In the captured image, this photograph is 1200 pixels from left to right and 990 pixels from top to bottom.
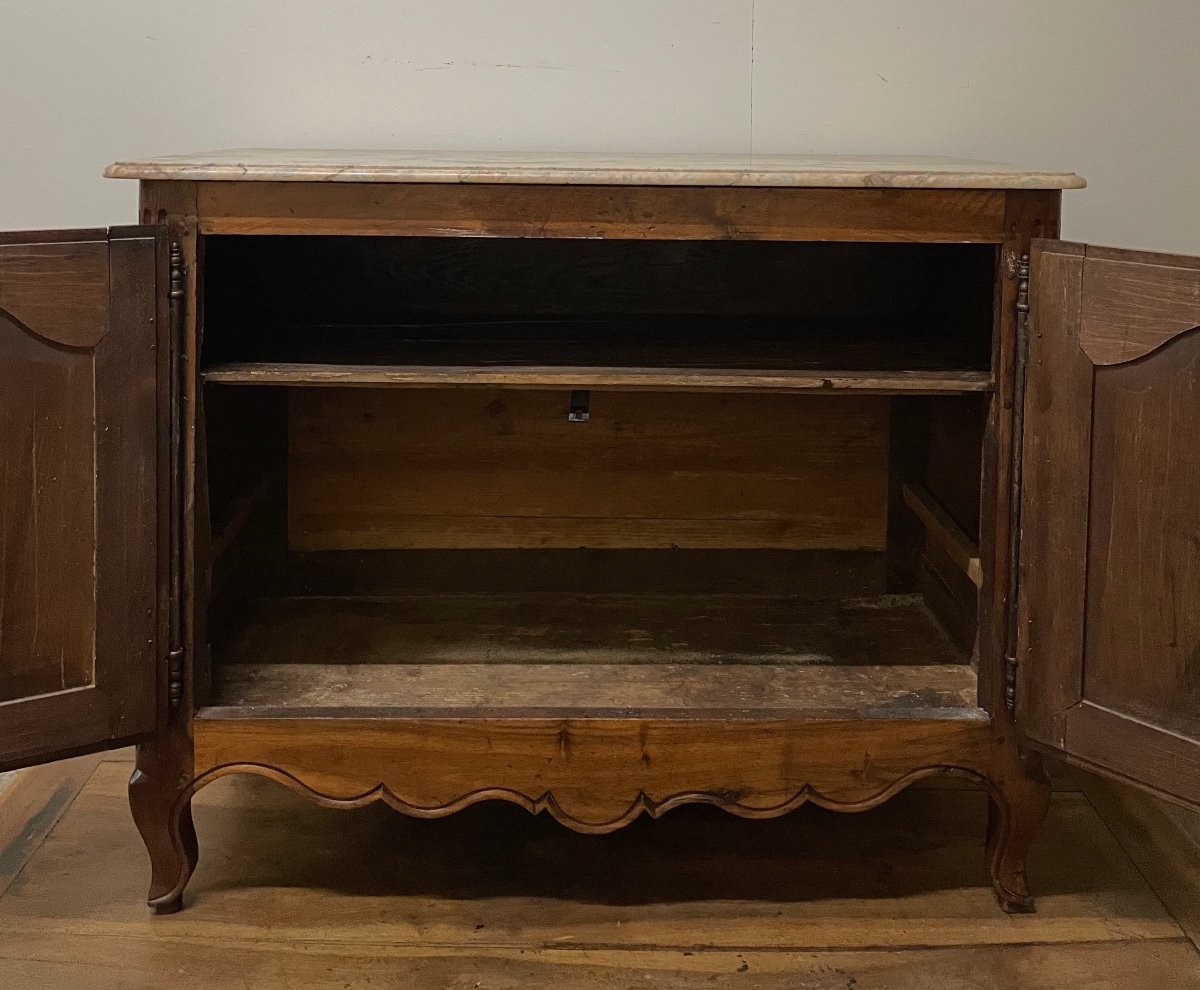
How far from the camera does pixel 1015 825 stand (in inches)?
62.9

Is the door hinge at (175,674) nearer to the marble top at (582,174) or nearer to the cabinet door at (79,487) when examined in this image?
the cabinet door at (79,487)

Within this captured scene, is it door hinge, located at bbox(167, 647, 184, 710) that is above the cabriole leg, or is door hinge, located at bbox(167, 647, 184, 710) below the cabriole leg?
above

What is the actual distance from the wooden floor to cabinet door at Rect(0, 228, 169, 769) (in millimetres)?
302

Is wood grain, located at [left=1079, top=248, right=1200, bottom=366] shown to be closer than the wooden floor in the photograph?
Yes

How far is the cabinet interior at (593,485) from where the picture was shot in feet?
5.63

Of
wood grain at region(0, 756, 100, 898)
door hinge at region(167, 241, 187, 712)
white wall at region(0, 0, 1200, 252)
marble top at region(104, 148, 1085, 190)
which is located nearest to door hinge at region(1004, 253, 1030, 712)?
marble top at region(104, 148, 1085, 190)

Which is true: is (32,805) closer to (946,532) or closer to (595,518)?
(595,518)

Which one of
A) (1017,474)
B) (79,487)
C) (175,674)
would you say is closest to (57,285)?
(79,487)

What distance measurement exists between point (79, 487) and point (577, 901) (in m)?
0.83

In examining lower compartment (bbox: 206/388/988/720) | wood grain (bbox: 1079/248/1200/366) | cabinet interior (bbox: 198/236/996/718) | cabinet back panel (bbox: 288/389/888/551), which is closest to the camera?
wood grain (bbox: 1079/248/1200/366)

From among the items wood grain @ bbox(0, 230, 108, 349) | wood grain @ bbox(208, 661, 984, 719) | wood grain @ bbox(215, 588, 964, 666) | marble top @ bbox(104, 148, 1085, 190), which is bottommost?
wood grain @ bbox(208, 661, 984, 719)

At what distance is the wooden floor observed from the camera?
150cm

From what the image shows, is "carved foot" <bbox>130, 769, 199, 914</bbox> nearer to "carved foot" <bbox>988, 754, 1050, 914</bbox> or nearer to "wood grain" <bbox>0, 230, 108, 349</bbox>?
"wood grain" <bbox>0, 230, 108, 349</bbox>

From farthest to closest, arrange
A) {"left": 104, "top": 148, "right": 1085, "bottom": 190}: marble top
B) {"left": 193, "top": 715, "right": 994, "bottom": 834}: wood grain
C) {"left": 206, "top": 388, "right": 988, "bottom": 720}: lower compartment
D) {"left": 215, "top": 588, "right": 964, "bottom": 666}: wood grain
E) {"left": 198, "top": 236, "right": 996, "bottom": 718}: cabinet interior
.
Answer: {"left": 206, "top": 388, "right": 988, "bottom": 720}: lower compartment < {"left": 215, "top": 588, "right": 964, "bottom": 666}: wood grain < {"left": 198, "top": 236, "right": 996, "bottom": 718}: cabinet interior < {"left": 193, "top": 715, "right": 994, "bottom": 834}: wood grain < {"left": 104, "top": 148, "right": 1085, "bottom": 190}: marble top
